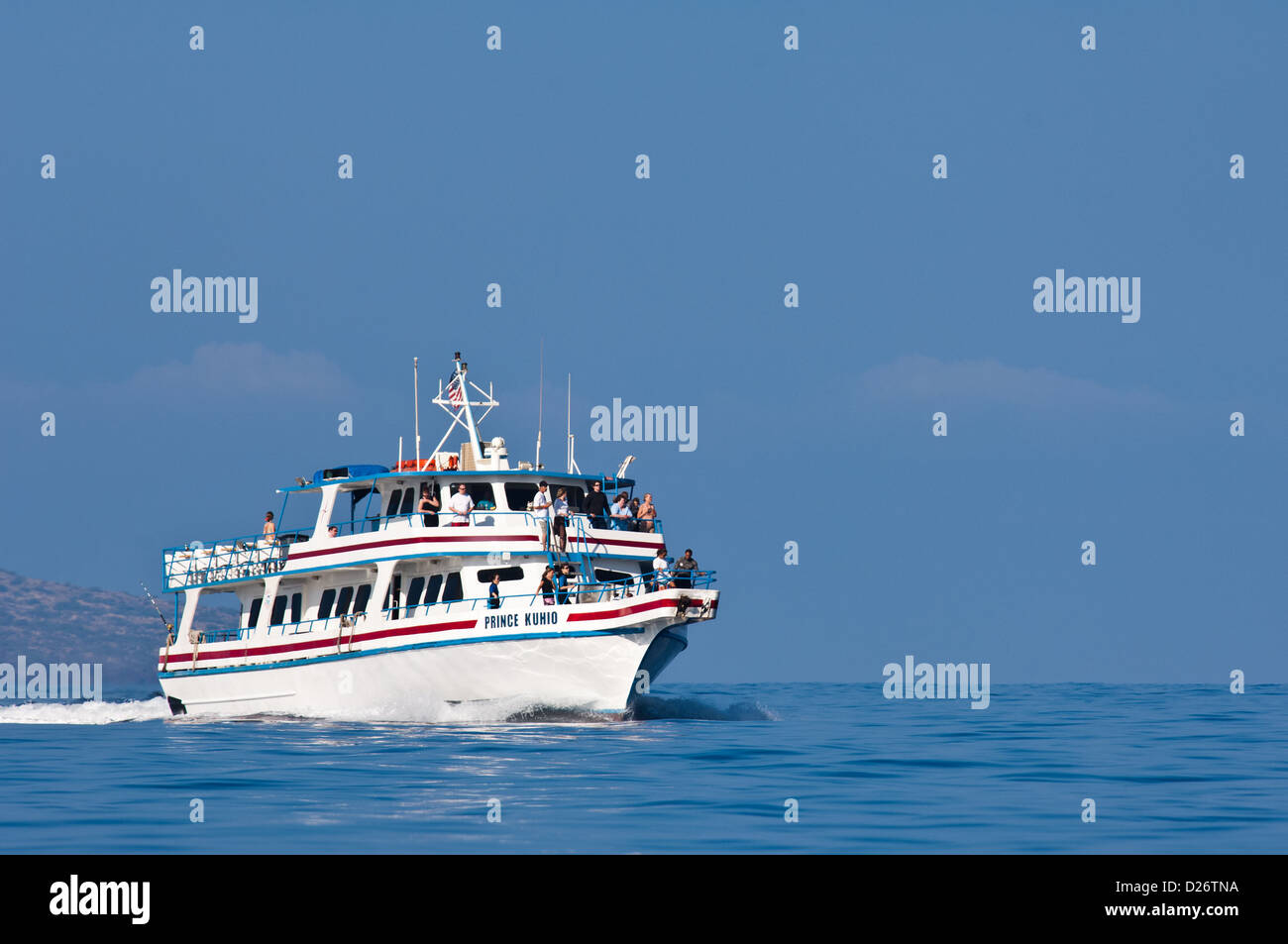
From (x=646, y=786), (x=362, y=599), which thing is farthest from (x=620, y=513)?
(x=646, y=786)

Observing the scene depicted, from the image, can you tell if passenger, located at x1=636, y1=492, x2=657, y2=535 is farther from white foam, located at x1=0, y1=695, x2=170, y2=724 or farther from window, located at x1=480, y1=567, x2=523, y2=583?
white foam, located at x1=0, y1=695, x2=170, y2=724

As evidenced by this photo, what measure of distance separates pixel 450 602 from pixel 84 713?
657 inches

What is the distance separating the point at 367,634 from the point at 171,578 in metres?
10.6

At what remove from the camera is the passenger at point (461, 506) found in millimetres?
37625

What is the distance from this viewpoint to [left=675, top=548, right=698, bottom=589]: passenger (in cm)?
3628

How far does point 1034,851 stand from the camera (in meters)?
18.4

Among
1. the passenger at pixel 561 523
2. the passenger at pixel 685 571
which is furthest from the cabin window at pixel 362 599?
the passenger at pixel 685 571

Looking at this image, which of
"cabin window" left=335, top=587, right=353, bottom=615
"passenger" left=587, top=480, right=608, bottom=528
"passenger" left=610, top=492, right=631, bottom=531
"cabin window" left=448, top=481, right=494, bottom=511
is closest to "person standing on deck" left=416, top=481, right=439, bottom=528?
"cabin window" left=448, top=481, right=494, bottom=511

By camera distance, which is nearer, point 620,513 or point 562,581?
point 562,581

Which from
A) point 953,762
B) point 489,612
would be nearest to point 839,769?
point 953,762

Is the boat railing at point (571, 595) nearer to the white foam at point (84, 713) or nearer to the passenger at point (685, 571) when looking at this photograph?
the passenger at point (685, 571)

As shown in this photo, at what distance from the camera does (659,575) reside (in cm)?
3619

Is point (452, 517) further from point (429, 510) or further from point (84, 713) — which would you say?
point (84, 713)

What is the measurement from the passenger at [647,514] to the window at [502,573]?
12.1ft
